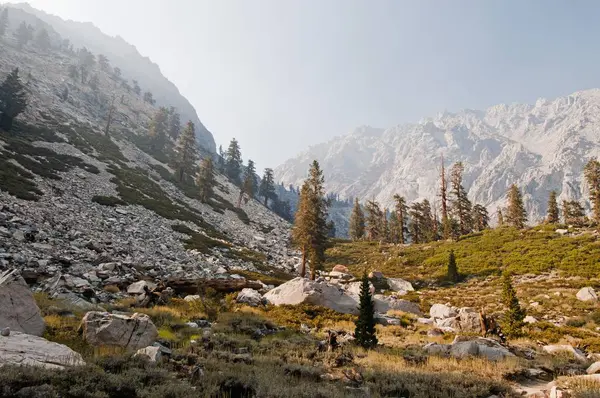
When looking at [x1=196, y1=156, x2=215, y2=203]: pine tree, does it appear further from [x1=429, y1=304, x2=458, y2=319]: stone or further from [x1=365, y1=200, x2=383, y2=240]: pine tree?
[x1=429, y1=304, x2=458, y2=319]: stone

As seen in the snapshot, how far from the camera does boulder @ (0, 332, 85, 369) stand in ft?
21.8

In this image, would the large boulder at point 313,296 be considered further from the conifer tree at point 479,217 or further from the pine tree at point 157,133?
the pine tree at point 157,133

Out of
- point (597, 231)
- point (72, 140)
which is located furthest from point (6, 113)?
point (597, 231)

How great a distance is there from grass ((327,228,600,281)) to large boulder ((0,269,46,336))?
3974 cm

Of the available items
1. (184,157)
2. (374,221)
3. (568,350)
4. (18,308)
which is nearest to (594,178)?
(374,221)

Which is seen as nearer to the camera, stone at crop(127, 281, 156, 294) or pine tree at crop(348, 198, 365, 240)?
stone at crop(127, 281, 156, 294)

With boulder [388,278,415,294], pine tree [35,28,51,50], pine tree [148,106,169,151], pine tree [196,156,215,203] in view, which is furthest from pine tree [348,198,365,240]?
pine tree [35,28,51,50]

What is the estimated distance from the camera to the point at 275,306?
22.1 m

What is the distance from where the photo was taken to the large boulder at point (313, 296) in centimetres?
2325

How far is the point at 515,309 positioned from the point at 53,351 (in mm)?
19713

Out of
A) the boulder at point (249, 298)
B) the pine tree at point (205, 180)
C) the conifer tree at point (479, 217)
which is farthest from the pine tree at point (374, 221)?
the boulder at point (249, 298)

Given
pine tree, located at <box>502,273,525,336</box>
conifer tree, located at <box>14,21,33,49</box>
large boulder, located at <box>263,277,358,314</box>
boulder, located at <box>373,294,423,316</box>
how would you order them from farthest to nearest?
conifer tree, located at <box>14,21,33,49</box> → boulder, located at <box>373,294,423,316</box> → large boulder, located at <box>263,277,358,314</box> → pine tree, located at <box>502,273,525,336</box>

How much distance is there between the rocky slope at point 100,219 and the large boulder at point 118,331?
563 centimetres

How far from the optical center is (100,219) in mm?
31219
